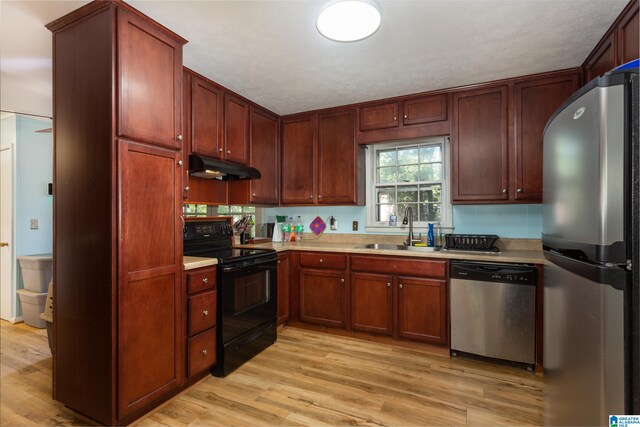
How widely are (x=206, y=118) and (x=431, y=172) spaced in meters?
2.33

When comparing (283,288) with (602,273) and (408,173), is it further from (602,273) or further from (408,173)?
(602,273)

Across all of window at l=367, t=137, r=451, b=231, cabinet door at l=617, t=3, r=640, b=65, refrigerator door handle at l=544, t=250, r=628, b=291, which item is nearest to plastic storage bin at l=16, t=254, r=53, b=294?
window at l=367, t=137, r=451, b=231

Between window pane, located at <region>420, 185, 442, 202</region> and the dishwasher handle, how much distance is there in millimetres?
895

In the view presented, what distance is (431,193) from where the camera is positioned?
10.9 feet

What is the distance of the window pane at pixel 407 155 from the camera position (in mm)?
3408

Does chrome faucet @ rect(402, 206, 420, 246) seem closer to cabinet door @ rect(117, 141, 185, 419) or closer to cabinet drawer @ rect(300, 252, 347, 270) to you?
cabinet drawer @ rect(300, 252, 347, 270)

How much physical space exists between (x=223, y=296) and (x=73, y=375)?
3.15ft

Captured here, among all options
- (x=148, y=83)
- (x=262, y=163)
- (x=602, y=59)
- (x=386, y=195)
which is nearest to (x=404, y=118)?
(x=386, y=195)

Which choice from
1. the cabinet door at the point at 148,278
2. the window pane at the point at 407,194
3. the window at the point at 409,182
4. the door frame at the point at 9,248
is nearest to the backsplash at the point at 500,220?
the window at the point at 409,182

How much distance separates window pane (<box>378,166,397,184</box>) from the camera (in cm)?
352

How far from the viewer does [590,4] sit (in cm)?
174

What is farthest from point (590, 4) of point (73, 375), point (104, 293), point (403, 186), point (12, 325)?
point (12, 325)

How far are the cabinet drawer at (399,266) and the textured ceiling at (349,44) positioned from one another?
1.63 m

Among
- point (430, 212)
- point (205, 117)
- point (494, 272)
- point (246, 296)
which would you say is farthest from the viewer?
point (430, 212)
